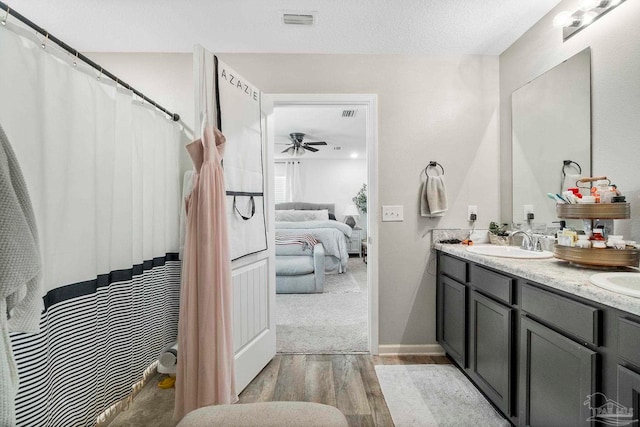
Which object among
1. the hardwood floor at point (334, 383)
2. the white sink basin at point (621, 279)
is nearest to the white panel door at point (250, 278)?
the hardwood floor at point (334, 383)

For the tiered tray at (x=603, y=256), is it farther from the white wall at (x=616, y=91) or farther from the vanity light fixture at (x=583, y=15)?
the vanity light fixture at (x=583, y=15)

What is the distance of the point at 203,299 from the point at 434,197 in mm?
1800

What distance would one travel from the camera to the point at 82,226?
1.26 metres

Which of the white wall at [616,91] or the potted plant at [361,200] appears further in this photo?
the potted plant at [361,200]

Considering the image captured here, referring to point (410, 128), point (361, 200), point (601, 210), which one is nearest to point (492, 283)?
point (601, 210)

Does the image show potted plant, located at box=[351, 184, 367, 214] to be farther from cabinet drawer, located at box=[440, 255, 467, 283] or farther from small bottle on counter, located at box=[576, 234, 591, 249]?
small bottle on counter, located at box=[576, 234, 591, 249]

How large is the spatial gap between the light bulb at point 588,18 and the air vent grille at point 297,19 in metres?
1.57


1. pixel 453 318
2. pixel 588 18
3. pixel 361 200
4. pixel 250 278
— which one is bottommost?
pixel 453 318

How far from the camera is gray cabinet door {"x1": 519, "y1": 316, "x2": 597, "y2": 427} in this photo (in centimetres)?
106

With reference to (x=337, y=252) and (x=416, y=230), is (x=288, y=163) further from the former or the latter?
(x=416, y=230)

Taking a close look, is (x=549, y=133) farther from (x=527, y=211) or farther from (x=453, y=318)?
(x=453, y=318)

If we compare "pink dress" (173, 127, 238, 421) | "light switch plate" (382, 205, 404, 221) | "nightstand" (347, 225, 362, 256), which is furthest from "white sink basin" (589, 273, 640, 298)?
"nightstand" (347, 225, 362, 256)

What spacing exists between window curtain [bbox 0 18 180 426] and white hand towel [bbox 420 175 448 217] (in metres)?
1.94

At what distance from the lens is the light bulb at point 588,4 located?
5.11 ft
